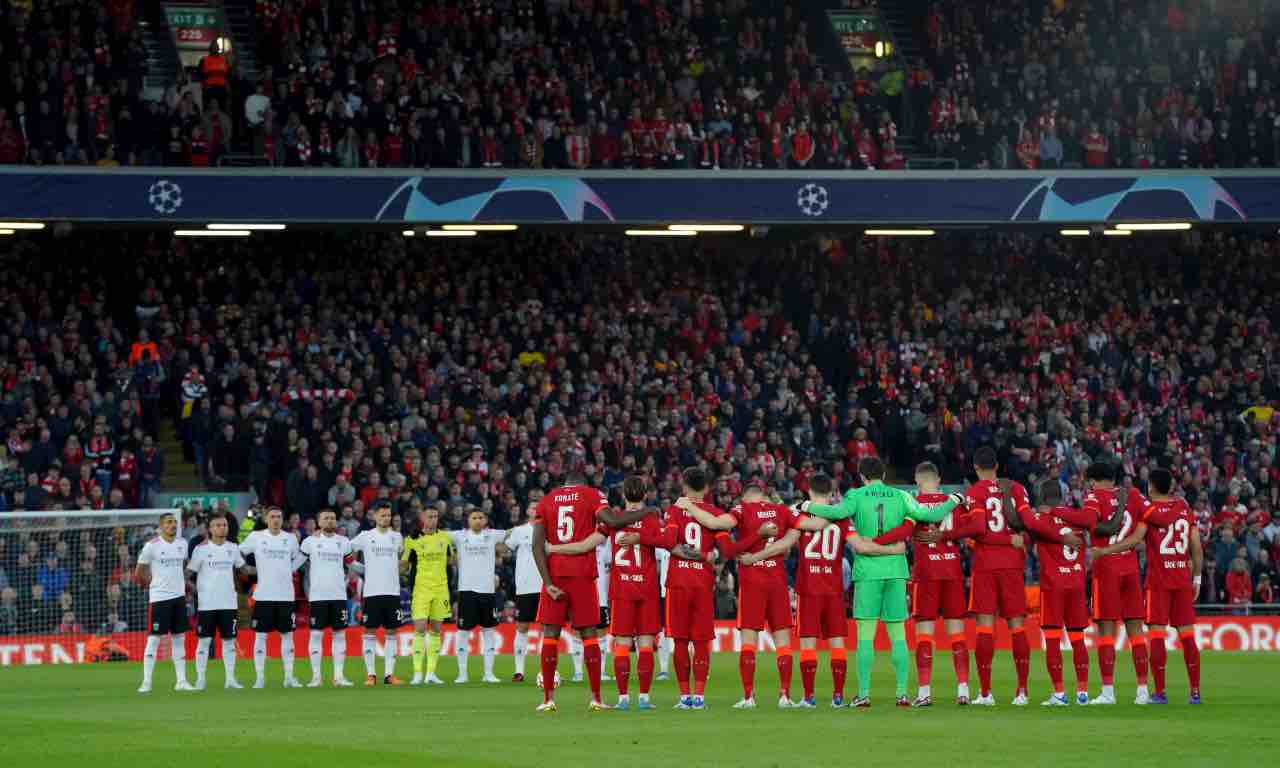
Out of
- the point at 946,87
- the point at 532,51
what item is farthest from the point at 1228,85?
the point at 532,51

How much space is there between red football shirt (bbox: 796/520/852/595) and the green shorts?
287mm

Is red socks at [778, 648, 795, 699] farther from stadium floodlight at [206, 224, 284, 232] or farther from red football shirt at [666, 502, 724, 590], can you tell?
stadium floodlight at [206, 224, 284, 232]

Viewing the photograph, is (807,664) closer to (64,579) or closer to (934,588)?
(934,588)

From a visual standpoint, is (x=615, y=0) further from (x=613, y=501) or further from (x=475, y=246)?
(x=613, y=501)

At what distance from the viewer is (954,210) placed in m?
37.7

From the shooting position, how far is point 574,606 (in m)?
18.7

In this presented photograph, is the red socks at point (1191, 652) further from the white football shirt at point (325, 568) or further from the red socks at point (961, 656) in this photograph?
the white football shirt at point (325, 568)

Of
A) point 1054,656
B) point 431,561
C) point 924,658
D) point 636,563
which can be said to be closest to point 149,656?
point 431,561

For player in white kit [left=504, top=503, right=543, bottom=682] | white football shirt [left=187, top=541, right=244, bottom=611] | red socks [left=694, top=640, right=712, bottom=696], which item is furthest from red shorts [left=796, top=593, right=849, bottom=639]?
white football shirt [left=187, top=541, right=244, bottom=611]

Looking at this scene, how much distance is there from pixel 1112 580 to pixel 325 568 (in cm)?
968

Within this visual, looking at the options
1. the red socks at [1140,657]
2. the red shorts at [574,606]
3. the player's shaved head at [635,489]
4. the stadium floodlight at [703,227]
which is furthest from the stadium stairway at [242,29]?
the red socks at [1140,657]

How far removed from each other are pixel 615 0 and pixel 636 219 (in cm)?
639

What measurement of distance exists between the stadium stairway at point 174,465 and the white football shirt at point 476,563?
9.61 metres

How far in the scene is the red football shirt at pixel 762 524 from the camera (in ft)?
62.4
